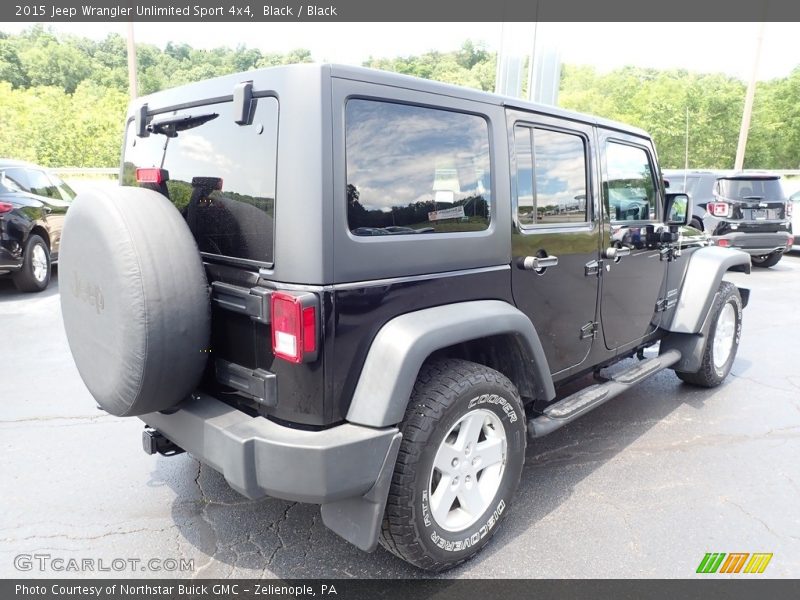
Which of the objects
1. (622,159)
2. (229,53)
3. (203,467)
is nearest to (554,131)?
(622,159)

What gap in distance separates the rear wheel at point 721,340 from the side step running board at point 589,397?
1.54 feet

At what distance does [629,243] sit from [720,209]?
8153 millimetres

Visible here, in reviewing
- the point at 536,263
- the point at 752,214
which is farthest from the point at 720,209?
the point at 536,263

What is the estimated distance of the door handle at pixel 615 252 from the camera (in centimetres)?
338

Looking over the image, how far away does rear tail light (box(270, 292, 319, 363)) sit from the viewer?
1.93 meters

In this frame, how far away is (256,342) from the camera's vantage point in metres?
2.16

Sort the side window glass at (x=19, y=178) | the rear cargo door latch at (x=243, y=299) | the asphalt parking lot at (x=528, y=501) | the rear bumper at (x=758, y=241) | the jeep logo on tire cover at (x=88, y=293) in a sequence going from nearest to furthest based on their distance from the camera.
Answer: the rear cargo door latch at (x=243, y=299)
the jeep logo on tire cover at (x=88, y=293)
the asphalt parking lot at (x=528, y=501)
the side window glass at (x=19, y=178)
the rear bumper at (x=758, y=241)

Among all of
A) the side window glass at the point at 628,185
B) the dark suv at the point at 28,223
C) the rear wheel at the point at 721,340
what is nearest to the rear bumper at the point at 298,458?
the side window glass at the point at 628,185

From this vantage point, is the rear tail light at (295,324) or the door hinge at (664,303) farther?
the door hinge at (664,303)

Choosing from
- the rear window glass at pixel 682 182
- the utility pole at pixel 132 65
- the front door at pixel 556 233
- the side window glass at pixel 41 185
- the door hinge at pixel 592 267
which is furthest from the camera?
the utility pole at pixel 132 65

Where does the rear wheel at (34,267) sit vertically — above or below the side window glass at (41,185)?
below

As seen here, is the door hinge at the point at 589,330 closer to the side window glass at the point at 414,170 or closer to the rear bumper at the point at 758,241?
the side window glass at the point at 414,170

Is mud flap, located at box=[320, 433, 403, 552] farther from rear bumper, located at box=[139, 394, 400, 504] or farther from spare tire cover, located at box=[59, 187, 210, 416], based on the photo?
spare tire cover, located at box=[59, 187, 210, 416]

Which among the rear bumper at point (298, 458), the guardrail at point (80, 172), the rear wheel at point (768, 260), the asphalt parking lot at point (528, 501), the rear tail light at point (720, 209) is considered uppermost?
the guardrail at point (80, 172)
